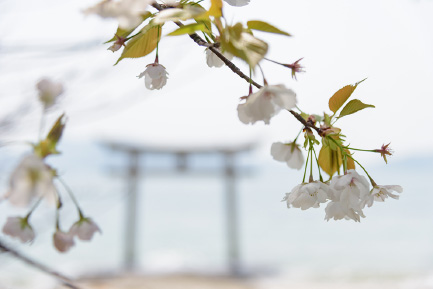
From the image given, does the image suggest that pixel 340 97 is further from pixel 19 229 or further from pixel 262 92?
pixel 19 229

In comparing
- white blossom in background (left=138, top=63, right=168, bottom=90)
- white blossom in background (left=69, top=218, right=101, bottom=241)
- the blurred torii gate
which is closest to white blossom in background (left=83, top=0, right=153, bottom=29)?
white blossom in background (left=138, top=63, right=168, bottom=90)

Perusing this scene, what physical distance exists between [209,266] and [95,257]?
11.3 ft

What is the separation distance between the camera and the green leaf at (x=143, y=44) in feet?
0.86

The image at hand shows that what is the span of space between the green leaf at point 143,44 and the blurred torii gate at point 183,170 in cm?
414

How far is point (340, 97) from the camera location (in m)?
0.30

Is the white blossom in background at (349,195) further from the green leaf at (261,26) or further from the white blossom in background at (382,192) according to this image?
the green leaf at (261,26)

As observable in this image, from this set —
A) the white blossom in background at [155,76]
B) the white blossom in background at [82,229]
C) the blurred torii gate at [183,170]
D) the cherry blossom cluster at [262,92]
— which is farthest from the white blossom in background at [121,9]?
the blurred torii gate at [183,170]

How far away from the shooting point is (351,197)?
11.9 inches

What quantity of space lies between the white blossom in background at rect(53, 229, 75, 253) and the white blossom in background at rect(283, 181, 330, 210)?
189 millimetres

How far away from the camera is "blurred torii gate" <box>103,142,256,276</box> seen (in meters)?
4.50

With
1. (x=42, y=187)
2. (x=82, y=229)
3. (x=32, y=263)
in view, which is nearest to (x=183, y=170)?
(x=82, y=229)

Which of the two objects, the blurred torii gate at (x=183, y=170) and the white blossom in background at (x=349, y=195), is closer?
the white blossom in background at (x=349, y=195)

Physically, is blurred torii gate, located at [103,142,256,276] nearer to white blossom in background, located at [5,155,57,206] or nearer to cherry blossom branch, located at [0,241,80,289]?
cherry blossom branch, located at [0,241,80,289]

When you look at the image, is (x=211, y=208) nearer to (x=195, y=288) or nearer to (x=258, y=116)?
(x=195, y=288)
